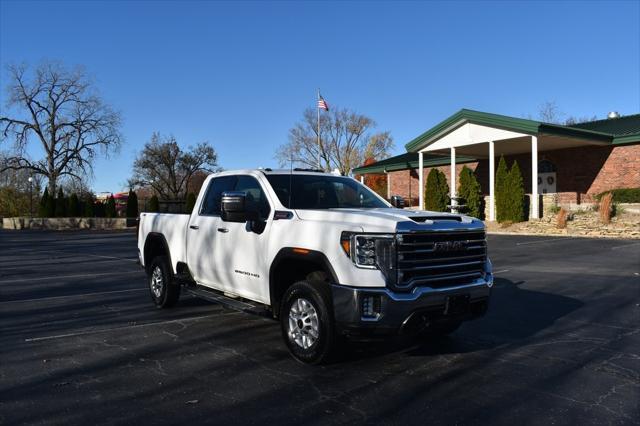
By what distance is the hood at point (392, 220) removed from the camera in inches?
181

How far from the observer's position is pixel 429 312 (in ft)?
15.4

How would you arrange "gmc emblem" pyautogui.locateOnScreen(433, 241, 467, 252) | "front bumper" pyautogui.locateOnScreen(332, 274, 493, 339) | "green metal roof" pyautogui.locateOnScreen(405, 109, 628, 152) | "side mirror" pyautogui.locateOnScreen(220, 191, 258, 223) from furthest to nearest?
"green metal roof" pyautogui.locateOnScreen(405, 109, 628, 152) → "side mirror" pyautogui.locateOnScreen(220, 191, 258, 223) → "gmc emblem" pyautogui.locateOnScreen(433, 241, 467, 252) → "front bumper" pyautogui.locateOnScreen(332, 274, 493, 339)

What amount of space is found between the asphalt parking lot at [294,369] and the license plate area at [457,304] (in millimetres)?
561

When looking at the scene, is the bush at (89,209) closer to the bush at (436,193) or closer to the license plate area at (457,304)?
the bush at (436,193)

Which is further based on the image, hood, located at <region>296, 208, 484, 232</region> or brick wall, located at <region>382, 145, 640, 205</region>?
brick wall, located at <region>382, 145, 640, 205</region>

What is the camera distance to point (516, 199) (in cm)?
2622

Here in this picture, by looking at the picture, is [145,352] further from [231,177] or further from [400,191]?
[400,191]

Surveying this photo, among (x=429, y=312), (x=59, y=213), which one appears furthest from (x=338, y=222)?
(x=59, y=213)

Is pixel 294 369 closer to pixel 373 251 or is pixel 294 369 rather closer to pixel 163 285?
pixel 373 251

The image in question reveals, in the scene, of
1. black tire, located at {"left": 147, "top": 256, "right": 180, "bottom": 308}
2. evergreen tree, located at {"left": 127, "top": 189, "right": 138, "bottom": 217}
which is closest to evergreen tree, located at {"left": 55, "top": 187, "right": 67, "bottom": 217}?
evergreen tree, located at {"left": 127, "top": 189, "right": 138, "bottom": 217}

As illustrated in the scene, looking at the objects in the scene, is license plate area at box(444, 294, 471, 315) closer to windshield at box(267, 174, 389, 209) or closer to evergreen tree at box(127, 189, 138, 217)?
windshield at box(267, 174, 389, 209)

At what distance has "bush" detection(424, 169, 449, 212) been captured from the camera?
1268 inches

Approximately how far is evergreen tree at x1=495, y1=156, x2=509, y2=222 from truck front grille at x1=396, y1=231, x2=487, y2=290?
22641mm

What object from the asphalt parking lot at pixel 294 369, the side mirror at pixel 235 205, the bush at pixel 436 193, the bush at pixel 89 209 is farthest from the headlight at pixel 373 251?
the bush at pixel 89 209
